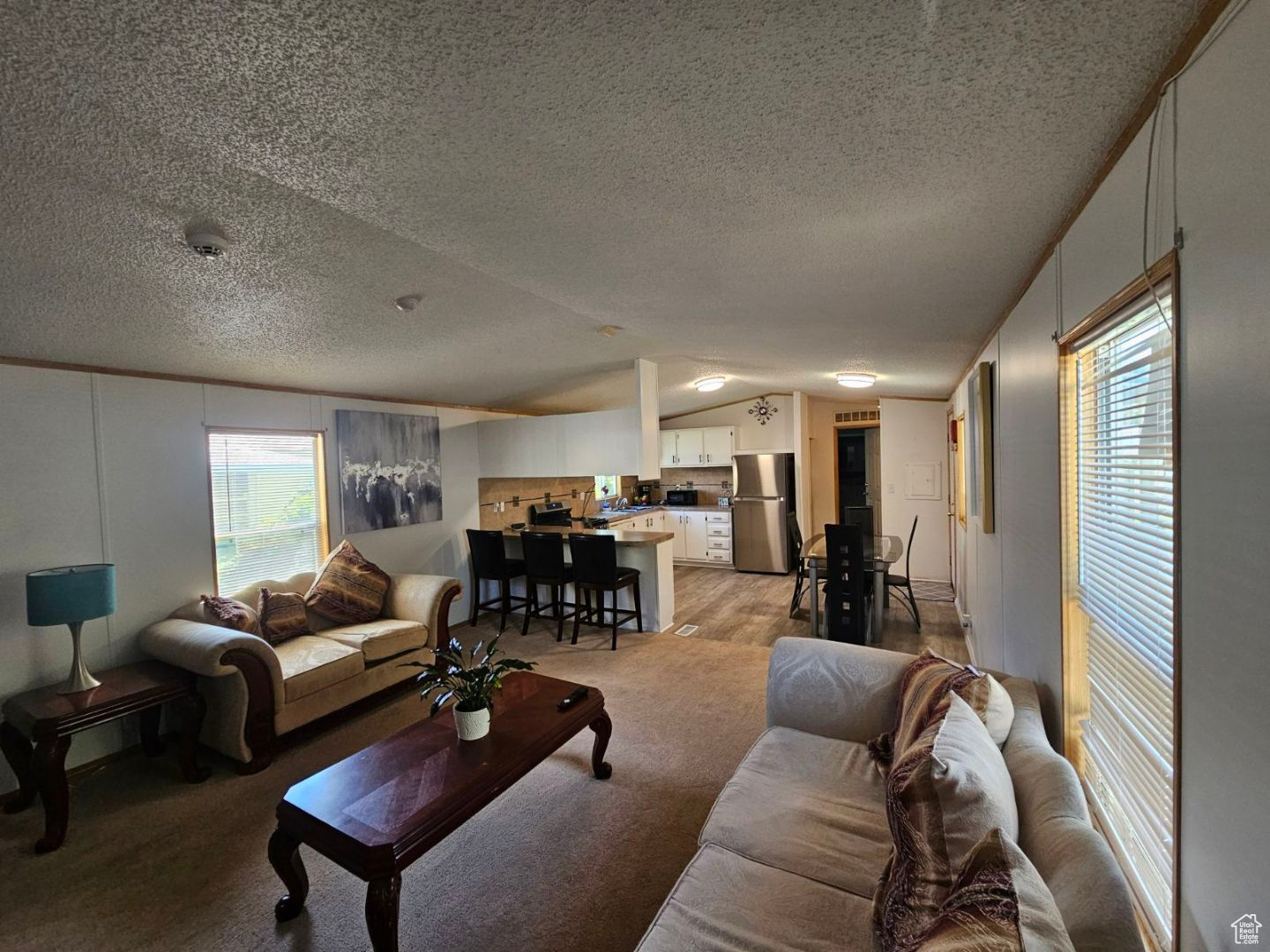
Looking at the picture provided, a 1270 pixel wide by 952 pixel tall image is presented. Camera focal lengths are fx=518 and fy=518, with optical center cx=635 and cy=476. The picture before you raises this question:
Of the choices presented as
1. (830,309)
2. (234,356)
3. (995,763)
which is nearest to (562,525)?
(234,356)

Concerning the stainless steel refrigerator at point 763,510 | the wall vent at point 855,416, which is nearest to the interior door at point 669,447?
the stainless steel refrigerator at point 763,510

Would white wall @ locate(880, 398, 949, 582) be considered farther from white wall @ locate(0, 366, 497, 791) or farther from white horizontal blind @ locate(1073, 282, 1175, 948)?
white wall @ locate(0, 366, 497, 791)

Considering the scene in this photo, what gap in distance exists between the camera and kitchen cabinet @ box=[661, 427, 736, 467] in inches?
291

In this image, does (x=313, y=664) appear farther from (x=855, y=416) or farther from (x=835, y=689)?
(x=855, y=416)

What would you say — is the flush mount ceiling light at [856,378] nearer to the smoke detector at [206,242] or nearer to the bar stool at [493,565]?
the bar stool at [493,565]

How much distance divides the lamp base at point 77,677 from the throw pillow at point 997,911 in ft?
11.3

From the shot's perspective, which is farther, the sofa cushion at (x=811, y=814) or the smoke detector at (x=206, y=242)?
the smoke detector at (x=206, y=242)

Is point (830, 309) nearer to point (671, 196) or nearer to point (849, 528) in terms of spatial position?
point (671, 196)

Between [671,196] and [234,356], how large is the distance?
288cm

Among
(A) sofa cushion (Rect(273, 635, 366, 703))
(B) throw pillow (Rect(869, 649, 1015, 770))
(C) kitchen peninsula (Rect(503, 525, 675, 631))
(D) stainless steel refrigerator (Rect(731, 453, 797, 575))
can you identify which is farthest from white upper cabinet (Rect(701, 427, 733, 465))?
(B) throw pillow (Rect(869, 649, 1015, 770))

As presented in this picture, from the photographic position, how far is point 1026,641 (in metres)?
1.99

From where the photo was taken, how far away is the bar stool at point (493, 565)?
15.8 feet

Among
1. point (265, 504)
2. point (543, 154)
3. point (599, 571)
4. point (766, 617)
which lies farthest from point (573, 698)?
point (766, 617)

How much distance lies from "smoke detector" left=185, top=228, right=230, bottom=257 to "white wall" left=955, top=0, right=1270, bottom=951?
255 cm
